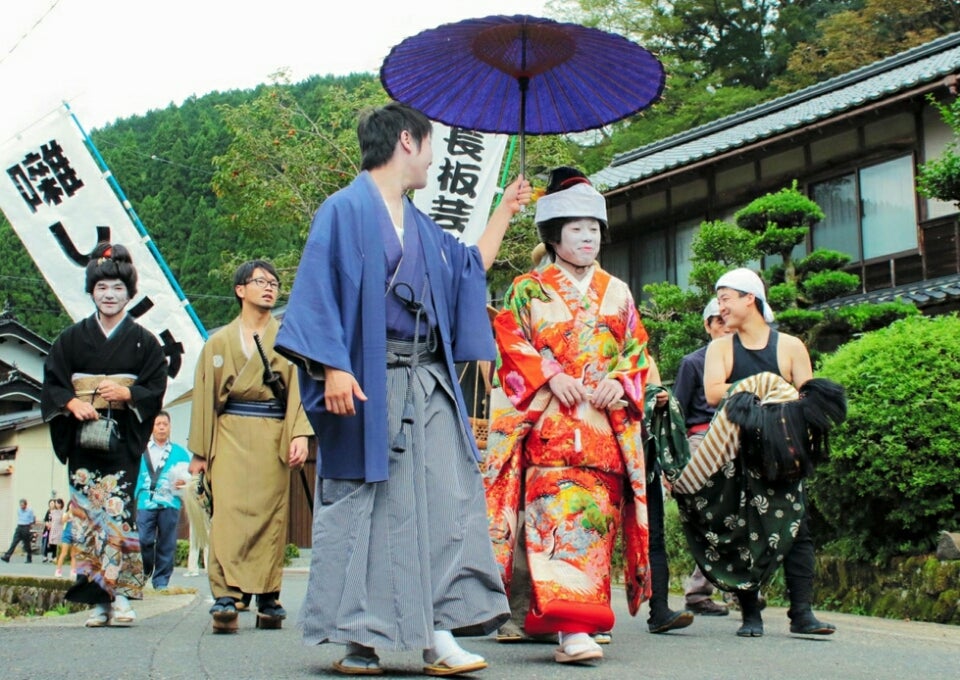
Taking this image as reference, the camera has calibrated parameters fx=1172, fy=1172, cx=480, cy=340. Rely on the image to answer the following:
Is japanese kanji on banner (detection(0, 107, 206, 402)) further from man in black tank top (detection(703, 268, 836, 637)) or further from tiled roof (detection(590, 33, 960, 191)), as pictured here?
tiled roof (detection(590, 33, 960, 191))

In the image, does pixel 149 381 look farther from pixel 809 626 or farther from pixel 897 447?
pixel 897 447

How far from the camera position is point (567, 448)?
5.33 meters

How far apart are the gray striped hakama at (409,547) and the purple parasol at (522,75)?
5.38 feet

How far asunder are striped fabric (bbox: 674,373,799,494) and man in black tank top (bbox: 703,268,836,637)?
0.19 m

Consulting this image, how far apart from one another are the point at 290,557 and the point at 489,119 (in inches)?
613

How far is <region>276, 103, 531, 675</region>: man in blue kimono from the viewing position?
14.0 ft

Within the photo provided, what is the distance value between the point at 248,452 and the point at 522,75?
264 cm

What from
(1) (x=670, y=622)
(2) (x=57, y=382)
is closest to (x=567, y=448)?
(1) (x=670, y=622)

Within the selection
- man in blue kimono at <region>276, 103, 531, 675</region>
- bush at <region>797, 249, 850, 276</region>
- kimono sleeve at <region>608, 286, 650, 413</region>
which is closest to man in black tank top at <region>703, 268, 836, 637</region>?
kimono sleeve at <region>608, 286, 650, 413</region>

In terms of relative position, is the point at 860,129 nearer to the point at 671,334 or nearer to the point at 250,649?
the point at 671,334

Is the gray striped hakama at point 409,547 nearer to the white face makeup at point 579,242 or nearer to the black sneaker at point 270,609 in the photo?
the white face makeup at point 579,242

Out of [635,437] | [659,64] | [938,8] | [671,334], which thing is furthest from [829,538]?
[938,8]

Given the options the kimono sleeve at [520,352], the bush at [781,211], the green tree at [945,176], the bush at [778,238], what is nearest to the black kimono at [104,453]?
the kimono sleeve at [520,352]

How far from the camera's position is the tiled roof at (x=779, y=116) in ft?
60.1
